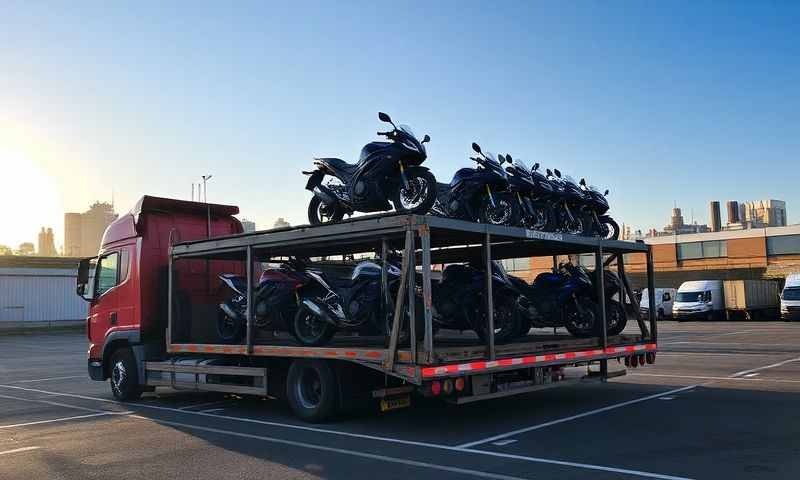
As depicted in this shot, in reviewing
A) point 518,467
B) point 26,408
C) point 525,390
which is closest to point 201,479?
point 518,467

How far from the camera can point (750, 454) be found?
6918 mm

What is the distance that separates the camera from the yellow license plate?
869cm

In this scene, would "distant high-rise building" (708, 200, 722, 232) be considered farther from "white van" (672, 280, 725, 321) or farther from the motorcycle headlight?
the motorcycle headlight

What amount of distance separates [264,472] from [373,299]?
281cm

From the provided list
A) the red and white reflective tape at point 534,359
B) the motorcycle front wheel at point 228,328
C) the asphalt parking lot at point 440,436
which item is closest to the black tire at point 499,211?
the red and white reflective tape at point 534,359

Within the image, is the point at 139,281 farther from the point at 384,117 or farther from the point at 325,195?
the point at 384,117

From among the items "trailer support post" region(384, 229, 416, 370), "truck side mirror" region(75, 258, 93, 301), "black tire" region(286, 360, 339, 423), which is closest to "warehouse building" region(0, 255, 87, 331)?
"truck side mirror" region(75, 258, 93, 301)

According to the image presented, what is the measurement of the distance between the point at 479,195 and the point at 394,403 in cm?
330

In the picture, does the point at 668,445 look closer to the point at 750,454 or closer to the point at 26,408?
the point at 750,454

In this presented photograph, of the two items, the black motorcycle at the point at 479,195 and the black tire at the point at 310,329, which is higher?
the black motorcycle at the point at 479,195

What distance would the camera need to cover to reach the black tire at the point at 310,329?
9.23 meters

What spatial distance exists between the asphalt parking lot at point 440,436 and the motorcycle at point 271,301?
127 cm

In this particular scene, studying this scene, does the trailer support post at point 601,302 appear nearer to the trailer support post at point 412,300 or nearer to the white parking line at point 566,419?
the white parking line at point 566,419

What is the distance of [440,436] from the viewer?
820 cm
